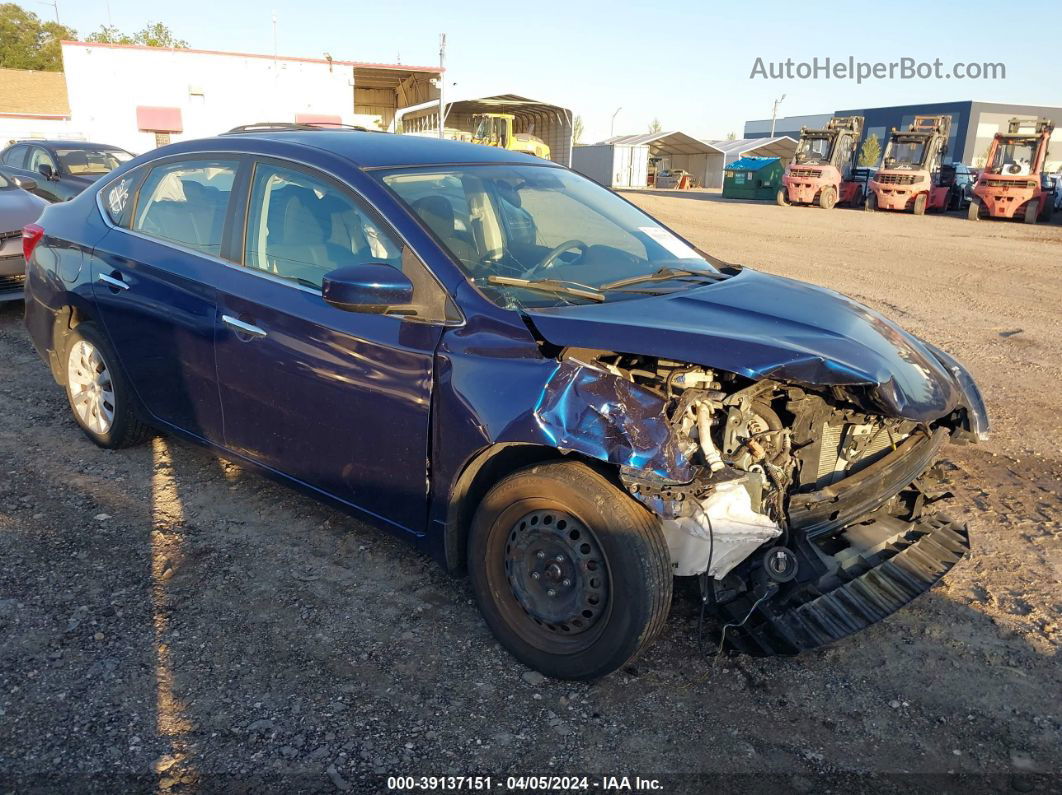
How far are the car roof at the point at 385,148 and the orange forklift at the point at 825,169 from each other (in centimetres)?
2607

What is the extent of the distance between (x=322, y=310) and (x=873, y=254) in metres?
13.9

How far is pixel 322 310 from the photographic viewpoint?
10.4 feet

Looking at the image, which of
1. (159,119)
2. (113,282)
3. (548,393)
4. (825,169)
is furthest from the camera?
(159,119)

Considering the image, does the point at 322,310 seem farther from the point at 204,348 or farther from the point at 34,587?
the point at 34,587

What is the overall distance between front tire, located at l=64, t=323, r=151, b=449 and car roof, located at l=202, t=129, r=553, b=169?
1.29m

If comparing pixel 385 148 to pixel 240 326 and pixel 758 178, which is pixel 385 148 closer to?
pixel 240 326

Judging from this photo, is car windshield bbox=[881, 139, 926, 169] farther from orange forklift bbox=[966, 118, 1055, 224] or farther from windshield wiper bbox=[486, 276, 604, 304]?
windshield wiper bbox=[486, 276, 604, 304]

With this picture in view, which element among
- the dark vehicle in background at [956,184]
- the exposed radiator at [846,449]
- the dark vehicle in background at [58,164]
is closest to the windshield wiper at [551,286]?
the exposed radiator at [846,449]

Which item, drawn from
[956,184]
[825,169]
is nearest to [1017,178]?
[956,184]

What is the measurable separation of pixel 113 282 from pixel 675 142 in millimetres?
52673

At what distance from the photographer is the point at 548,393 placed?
2.65 m

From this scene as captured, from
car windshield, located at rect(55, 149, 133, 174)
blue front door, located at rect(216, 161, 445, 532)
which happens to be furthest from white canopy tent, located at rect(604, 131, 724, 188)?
blue front door, located at rect(216, 161, 445, 532)

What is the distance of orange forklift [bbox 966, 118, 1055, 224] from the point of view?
23375 millimetres

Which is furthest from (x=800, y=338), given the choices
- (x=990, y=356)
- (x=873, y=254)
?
(x=873, y=254)
